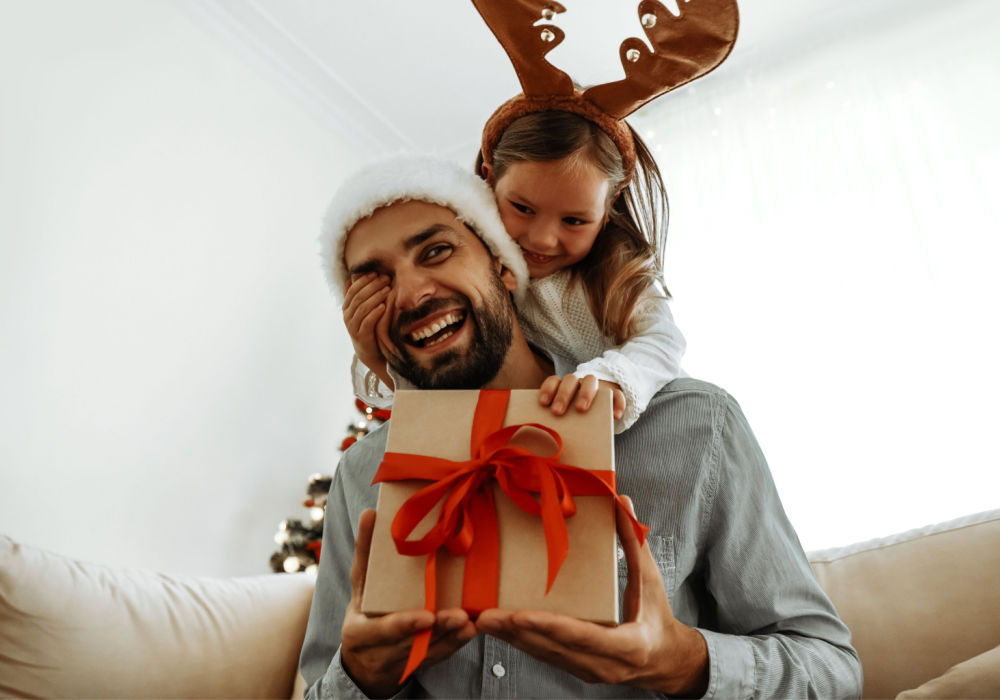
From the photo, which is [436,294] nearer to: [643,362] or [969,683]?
[643,362]

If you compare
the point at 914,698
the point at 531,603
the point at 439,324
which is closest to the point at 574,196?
the point at 439,324

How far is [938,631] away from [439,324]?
110 centimetres

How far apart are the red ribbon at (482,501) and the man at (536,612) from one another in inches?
1.6

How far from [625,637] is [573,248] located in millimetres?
870

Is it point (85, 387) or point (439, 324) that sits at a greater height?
point (85, 387)

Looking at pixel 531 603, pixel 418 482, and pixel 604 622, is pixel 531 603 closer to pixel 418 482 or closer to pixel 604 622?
pixel 604 622

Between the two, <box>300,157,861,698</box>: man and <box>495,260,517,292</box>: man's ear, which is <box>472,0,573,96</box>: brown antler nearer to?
<box>300,157,861,698</box>: man

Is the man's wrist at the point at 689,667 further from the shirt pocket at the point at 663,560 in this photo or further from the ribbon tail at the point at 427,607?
the ribbon tail at the point at 427,607

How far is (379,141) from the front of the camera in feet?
12.9

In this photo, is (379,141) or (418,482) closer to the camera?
(418,482)

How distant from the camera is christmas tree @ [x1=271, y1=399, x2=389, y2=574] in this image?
2662 mm

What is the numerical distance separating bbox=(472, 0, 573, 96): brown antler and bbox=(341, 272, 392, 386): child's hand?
50cm

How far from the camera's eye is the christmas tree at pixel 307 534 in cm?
266

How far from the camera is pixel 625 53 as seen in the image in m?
1.32
